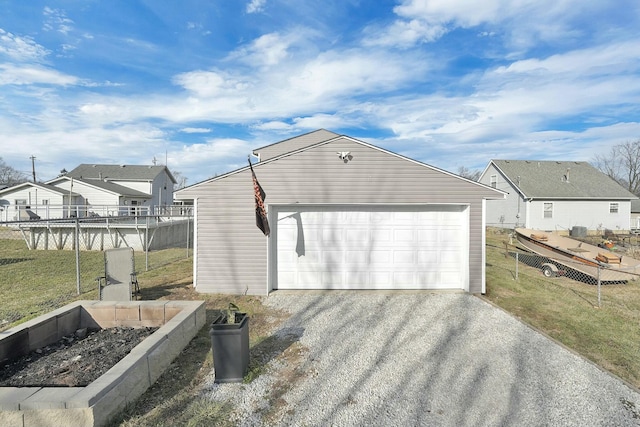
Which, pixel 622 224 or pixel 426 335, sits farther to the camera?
pixel 622 224

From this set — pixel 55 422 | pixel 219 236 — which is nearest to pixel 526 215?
pixel 219 236

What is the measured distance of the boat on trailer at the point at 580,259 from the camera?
371 inches

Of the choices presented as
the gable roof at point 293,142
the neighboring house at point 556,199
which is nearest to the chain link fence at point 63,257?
the gable roof at point 293,142

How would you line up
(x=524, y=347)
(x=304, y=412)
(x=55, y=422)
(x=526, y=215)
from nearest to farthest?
(x=55, y=422)
(x=304, y=412)
(x=524, y=347)
(x=526, y=215)

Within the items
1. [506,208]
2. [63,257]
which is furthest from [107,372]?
[506,208]

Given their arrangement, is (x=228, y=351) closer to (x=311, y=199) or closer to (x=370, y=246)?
(x=311, y=199)

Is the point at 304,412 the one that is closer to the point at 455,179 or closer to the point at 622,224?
the point at 455,179

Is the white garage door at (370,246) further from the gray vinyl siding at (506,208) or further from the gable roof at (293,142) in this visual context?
the gray vinyl siding at (506,208)

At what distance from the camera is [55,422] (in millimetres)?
2812

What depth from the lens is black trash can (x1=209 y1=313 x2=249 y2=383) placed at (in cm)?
385

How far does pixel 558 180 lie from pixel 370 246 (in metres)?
25.3

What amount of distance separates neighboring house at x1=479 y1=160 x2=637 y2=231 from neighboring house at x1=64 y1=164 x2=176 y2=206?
32355 mm

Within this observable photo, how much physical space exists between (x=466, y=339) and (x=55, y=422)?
523 cm

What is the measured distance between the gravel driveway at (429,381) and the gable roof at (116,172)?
1320 inches
